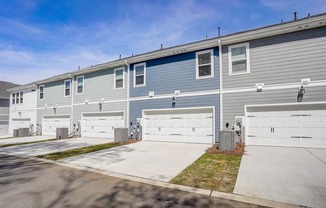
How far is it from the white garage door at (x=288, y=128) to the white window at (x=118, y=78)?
909 cm

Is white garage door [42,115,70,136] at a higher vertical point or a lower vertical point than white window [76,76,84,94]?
lower

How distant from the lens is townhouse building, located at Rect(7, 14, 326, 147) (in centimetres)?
883

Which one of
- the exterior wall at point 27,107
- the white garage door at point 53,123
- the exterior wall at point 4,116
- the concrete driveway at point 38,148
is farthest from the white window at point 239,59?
the exterior wall at point 4,116

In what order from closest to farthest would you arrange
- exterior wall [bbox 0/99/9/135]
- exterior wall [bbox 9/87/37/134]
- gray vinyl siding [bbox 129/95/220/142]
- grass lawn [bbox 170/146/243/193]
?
1. grass lawn [bbox 170/146/243/193]
2. gray vinyl siding [bbox 129/95/220/142]
3. exterior wall [bbox 9/87/37/134]
4. exterior wall [bbox 0/99/9/135]

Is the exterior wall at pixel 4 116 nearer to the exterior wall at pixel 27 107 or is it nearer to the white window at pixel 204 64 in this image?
the exterior wall at pixel 27 107

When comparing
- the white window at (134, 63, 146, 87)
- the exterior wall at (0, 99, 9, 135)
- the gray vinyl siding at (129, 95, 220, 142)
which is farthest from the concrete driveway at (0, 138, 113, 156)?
→ the exterior wall at (0, 99, 9, 135)

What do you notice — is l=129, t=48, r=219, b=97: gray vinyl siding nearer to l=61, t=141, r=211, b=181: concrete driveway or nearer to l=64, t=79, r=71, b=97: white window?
l=61, t=141, r=211, b=181: concrete driveway

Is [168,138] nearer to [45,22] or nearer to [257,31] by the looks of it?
[257,31]

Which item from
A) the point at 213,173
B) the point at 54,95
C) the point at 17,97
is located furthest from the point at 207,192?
the point at 17,97

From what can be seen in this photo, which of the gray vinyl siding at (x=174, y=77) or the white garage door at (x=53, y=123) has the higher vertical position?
the gray vinyl siding at (x=174, y=77)

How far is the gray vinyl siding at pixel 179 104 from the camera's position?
10.7 meters

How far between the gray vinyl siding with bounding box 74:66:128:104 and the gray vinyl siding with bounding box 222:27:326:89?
772cm

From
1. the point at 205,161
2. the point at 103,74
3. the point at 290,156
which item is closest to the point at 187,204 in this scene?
the point at 205,161

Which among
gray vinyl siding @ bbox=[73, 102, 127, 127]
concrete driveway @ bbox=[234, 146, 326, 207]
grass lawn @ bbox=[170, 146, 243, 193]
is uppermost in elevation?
gray vinyl siding @ bbox=[73, 102, 127, 127]
